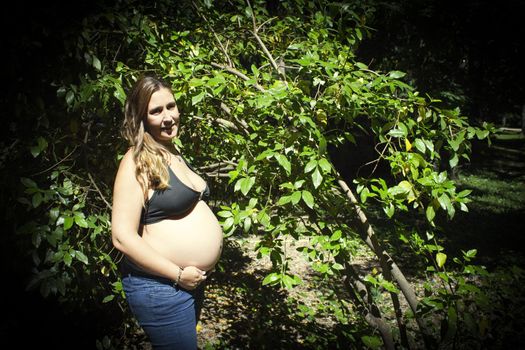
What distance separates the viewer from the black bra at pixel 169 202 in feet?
5.43

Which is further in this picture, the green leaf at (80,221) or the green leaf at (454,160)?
the green leaf at (80,221)

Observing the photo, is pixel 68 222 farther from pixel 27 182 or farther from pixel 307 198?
pixel 307 198

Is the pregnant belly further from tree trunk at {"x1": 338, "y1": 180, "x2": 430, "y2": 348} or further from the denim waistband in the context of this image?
tree trunk at {"x1": 338, "y1": 180, "x2": 430, "y2": 348}

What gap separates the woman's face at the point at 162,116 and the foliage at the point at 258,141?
0.15 m

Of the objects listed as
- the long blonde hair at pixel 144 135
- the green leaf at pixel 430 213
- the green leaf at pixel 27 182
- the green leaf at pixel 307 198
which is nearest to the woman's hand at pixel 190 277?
the long blonde hair at pixel 144 135

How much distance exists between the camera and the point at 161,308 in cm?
171

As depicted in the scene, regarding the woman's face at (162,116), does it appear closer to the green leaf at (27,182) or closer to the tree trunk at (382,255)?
the green leaf at (27,182)

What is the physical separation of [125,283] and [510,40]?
9.43 m

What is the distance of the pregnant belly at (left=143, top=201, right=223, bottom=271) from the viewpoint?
68.0 inches

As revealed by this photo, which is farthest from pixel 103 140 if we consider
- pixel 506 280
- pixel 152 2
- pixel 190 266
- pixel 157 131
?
pixel 506 280

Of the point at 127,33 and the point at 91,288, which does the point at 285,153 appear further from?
the point at 91,288

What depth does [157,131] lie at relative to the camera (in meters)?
1.82

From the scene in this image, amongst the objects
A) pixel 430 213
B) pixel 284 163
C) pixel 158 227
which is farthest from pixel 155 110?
pixel 430 213

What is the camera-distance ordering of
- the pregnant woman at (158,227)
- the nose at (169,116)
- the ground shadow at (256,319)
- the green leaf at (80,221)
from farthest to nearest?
1. the ground shadow at (256,319)
2. the green leaf at (80,221)
3. the nose at (169,116)
4. the pregnant woman at (158,227)
